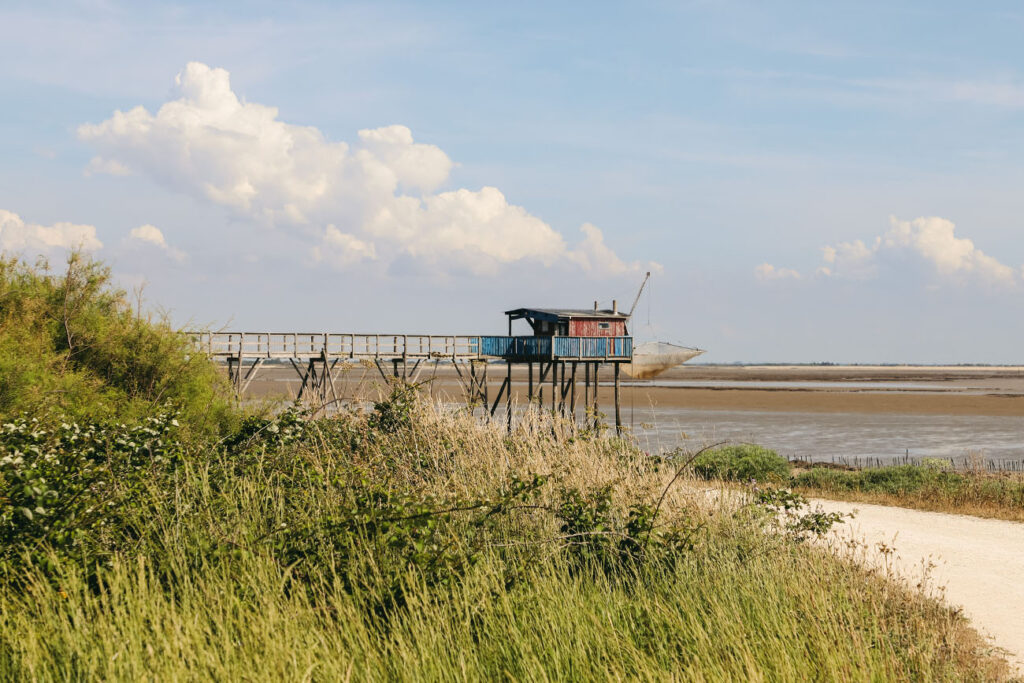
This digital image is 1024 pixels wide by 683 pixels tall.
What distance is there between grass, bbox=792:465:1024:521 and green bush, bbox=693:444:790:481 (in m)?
0.63

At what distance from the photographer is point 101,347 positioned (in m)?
17.4

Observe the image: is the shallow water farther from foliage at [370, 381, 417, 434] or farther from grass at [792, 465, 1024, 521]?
foliage at [370, 381, 417, 434]

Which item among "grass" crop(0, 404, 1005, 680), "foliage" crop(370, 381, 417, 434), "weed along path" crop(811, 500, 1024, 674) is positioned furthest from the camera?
"foliage" crop(370, 381, 417, 434)

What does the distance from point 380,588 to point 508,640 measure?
1.18 meters

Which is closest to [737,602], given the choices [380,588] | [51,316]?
[380,588]

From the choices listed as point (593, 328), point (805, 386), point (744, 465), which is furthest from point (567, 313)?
point (805, 386)

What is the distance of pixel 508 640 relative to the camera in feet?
18.7

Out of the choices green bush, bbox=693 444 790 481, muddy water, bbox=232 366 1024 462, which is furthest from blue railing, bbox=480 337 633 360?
green bush, bbox=693 444 790 481

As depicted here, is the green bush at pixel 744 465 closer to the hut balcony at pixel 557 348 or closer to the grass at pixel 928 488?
the grass at pixel 928 488

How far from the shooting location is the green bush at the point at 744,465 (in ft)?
75.7

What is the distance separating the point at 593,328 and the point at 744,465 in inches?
692

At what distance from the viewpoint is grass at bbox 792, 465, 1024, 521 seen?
18.8 metres

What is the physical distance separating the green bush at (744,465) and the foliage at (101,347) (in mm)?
13207

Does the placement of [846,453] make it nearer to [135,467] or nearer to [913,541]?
[913,541]
